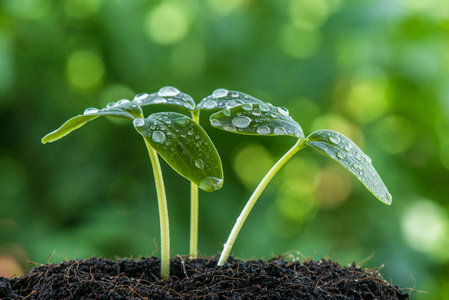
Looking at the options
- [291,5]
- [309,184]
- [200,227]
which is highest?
[291,5]

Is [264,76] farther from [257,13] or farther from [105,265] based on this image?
[105,265]

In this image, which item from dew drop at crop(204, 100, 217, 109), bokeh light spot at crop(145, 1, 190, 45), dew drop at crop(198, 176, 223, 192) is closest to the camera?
dew drop at crop(198, 176, 223, 192)

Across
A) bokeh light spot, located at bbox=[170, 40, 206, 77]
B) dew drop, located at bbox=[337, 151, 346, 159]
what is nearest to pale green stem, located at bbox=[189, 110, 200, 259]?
dew drop, located at bbox=[337, 151, 346, 159]

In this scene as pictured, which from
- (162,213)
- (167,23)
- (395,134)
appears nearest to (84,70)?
(167,23)

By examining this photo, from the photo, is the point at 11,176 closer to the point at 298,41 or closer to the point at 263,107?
the point at 298,41

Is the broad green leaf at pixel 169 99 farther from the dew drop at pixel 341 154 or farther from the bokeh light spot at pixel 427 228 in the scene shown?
the bokeh light spot at pixel 427 228

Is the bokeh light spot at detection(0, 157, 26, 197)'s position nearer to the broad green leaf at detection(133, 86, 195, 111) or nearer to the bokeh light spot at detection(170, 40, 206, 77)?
the bokeh light spot at detection(170, 40, 206, 77)

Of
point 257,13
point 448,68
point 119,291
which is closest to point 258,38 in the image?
Result: point 257,13
